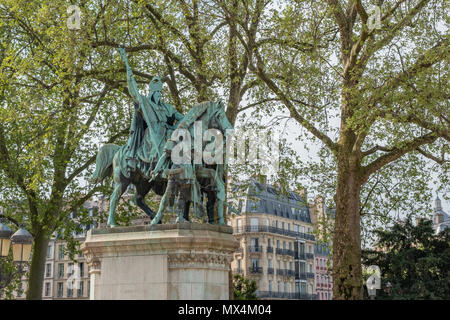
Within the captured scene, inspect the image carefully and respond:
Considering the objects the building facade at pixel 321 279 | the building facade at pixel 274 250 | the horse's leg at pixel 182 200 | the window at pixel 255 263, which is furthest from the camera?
the building facade at pixel 321 279

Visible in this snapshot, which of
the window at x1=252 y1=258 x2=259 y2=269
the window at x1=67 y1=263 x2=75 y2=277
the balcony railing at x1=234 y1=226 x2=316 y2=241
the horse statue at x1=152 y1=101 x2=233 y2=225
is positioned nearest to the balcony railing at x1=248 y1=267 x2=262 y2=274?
the window at x1=252 y1=258 x2=259 y2=269

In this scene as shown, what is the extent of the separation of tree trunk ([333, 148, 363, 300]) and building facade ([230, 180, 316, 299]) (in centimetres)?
4777

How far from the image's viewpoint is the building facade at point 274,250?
71.4 m

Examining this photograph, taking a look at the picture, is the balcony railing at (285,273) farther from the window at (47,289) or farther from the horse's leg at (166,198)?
the horse's leg at (166,198)

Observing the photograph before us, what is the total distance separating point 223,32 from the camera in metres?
24.5

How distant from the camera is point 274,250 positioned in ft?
244

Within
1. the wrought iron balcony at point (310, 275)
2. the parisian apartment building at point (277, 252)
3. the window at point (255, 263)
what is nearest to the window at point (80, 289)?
the parisian apartment building at point (277, 252)

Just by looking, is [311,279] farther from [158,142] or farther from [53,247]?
[158,142]

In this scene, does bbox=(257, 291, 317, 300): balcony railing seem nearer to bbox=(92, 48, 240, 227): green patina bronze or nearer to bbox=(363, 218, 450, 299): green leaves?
bbox=(363, 218, 450, 299): green leaves

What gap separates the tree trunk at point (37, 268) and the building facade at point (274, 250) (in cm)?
4223

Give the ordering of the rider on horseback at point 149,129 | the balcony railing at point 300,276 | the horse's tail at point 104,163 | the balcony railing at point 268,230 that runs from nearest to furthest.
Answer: the rider on horseback at point 149,129 < the horse's tail at point 104,163 < the balcony railing at point 268,230 < the balcony railing at point 300,276

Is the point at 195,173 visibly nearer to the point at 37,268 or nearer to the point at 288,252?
the point at 37,268

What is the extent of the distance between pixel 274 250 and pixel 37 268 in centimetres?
5070

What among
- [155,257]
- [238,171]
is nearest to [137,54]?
[238,171]
